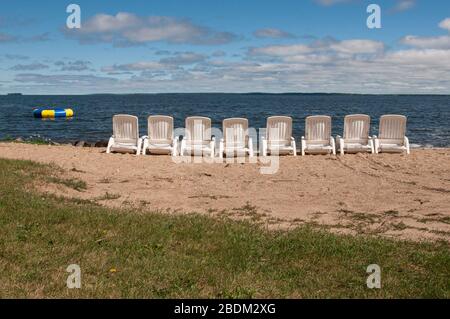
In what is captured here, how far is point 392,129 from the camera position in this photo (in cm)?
1537

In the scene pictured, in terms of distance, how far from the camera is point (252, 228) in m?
6.93

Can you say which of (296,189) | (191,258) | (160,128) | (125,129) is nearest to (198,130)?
(160,128)

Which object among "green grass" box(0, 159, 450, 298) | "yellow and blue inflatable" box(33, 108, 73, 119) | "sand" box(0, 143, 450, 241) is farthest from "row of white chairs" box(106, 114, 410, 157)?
"yellow and blue inflatable" box(33, 108, 73, 119)

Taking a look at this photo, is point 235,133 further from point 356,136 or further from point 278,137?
point 356,136

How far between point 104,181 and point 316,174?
4.49 metres

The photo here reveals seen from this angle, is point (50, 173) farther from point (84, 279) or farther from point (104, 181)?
point (84, 279)

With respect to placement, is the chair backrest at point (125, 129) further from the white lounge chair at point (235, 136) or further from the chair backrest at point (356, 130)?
the chair backrest at point (356, 130)

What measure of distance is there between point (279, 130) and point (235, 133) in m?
1.27

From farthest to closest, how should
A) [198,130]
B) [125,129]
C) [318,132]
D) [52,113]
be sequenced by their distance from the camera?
1. [52,113]
2. [125,129]
3. [318,132]
4. [198,130]

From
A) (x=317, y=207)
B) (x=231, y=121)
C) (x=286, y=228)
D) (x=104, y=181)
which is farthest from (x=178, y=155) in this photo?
(x=286, y=228)

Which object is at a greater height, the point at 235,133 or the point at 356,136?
the point at 235,133

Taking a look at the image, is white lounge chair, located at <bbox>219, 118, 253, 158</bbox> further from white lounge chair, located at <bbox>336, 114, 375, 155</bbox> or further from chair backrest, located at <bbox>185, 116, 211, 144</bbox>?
white lounge chair, located at <bbox>336, 114, 375, 155</bbox>

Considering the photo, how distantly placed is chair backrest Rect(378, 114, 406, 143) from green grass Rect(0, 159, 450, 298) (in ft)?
29.8

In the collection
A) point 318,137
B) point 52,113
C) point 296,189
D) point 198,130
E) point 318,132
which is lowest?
point 296,189
